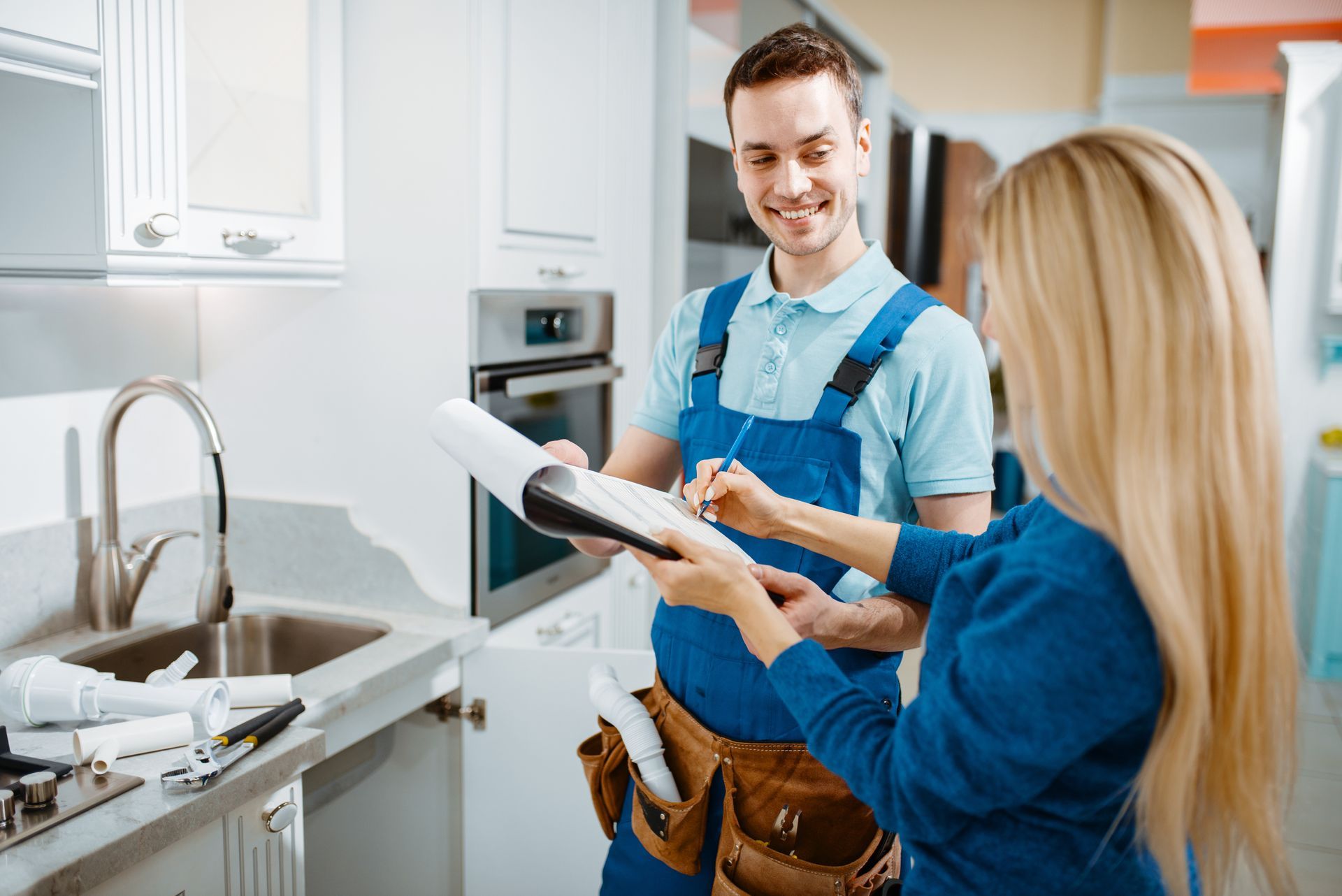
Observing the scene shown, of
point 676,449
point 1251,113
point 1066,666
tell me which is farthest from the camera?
point 1251,113

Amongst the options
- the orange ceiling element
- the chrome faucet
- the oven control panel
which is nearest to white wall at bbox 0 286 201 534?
the chrome faucet

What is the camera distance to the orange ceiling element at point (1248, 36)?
593 cm

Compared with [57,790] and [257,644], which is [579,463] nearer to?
[57,790]

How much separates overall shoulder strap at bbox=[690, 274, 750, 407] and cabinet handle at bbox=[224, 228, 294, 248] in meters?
0.72

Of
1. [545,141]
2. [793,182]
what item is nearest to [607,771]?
[793,182]

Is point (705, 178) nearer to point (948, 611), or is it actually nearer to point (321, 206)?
point (321, 206)

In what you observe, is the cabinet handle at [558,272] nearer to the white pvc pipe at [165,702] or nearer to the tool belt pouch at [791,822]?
the white pvc pipe at [165,702]

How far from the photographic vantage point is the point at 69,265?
1350mm

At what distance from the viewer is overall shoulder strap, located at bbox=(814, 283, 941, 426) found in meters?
1.21

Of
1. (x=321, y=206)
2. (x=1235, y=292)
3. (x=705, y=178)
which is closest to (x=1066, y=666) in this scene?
(x=1235, y=292)

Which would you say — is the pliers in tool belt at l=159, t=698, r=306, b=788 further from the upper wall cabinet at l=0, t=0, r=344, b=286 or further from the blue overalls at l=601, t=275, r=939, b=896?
the upper wall cabinet at l=0, t=0, r=344, b=286

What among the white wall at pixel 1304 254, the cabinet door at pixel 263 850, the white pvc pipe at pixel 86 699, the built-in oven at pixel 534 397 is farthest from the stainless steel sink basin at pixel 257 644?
the white wall at pixel 1304 254

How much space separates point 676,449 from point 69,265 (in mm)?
852

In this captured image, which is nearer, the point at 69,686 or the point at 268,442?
the point at 69,686
